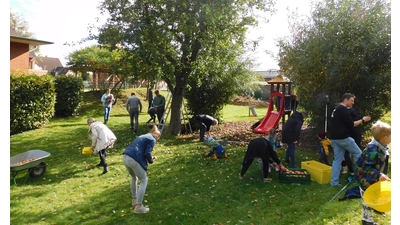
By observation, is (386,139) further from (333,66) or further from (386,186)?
(333,66)

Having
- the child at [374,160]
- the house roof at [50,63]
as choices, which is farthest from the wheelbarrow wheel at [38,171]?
the house roof at [50,63]

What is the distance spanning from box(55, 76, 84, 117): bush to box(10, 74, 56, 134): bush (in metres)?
3.04

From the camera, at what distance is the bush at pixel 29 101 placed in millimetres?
13370

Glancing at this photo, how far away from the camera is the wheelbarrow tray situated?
7.31 metres

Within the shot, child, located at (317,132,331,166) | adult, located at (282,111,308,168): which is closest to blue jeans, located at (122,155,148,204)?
adult, located at (282,111,308,168)

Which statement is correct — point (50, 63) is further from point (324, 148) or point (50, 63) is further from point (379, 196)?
point (379, 196)

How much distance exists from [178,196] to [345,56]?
669 centimetres

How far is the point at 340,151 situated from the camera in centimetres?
665

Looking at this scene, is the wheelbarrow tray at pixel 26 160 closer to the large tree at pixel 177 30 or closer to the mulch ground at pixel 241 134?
the large tree at pixel 177 30

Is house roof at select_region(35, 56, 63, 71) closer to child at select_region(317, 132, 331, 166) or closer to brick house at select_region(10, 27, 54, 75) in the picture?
brick house at select_region(10, 27, 54, 75)

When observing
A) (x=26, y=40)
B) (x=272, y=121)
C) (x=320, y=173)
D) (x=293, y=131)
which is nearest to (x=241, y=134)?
(x=272, y=121)

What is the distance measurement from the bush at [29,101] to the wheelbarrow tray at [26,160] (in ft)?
21.4

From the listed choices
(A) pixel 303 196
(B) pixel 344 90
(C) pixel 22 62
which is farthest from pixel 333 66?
(C) pixel 22 62
